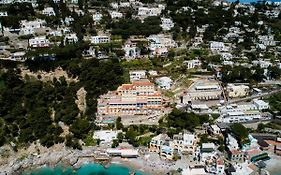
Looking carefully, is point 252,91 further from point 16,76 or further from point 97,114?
point 16,76

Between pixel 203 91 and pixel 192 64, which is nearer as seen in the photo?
pixel 203 91

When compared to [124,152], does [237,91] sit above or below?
above

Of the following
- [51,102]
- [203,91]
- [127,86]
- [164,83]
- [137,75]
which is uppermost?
[137,75]

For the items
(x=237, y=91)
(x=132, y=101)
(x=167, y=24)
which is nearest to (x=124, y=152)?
(x=132, y=101)

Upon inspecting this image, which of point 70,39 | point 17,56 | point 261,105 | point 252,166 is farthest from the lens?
point 70,39

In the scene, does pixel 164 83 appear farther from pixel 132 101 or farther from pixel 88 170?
pixel 88 170

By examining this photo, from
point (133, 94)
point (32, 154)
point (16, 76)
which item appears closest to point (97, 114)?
point (133, 94)

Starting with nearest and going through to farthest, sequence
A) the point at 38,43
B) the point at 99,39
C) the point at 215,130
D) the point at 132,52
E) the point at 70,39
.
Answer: the point at 215,130 → the point at 38,43 → the point at 132,52 → the point at 70,39 → the point at 99,39
